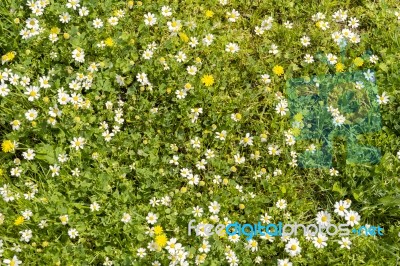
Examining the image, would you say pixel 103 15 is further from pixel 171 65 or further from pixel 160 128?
pixel 160 128

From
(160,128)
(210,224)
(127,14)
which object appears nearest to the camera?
(210,224)

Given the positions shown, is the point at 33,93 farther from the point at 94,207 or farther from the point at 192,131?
the point at 192,131

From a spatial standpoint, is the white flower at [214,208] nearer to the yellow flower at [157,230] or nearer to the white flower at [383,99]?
the yellow flower at [157,230]

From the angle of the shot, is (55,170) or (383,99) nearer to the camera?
(55,170)

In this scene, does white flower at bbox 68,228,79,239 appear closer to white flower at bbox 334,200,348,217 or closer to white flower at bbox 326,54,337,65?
white flower at bbox 334,200,348,217

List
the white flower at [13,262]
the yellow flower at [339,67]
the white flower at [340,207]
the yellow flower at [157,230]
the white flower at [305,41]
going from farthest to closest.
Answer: the white flower at [305,41], the yellow flower at [339,67], the white flower at [340,207], the yellow flower at [157,230], the white flower at [13,262]

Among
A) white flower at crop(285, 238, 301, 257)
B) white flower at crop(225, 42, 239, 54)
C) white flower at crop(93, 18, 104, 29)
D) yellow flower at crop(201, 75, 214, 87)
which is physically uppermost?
white flower at crop(93, 18, 104, 29)

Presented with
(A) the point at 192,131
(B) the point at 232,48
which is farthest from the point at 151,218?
(B) the point at 232,48

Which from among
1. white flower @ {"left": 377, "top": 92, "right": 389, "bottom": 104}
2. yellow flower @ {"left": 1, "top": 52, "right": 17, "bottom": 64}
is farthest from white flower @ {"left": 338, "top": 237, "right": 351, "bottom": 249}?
yellow flower @ {"left": 1, "top": 52, "right": 17, "bottom": 64}

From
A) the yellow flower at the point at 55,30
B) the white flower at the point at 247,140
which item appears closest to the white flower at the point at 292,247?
the white flower at the point at 247,140

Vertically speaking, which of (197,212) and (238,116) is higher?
(238,116)

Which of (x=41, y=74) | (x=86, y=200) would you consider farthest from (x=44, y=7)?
(x=86, y=200)
